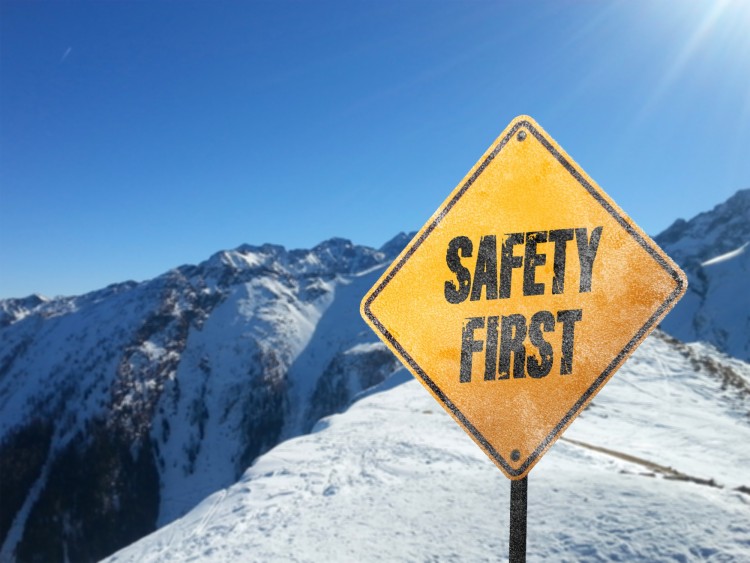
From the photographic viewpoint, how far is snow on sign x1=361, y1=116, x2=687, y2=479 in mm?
2082

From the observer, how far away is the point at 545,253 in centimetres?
215

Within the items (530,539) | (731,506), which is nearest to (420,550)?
(530,539)

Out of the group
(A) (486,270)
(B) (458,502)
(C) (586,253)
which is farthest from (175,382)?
(C) (586,253)

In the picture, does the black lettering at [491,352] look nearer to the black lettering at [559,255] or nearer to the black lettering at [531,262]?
the black lettering at [531,262]

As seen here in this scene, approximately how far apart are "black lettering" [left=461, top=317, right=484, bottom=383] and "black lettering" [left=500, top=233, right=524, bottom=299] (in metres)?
0.18

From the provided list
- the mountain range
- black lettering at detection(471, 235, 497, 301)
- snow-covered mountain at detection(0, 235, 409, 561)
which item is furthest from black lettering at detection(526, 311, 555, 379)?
snow-covered mountain at detection(0, 235, 409, 561)

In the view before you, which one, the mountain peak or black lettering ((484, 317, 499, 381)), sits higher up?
the mountain peak

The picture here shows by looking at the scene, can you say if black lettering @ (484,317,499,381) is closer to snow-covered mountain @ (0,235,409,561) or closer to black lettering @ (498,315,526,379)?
black lettering @ (498,315,526,379)

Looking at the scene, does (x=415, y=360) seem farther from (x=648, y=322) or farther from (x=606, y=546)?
(x=606, y=546)

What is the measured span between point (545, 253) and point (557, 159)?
49 centimetres

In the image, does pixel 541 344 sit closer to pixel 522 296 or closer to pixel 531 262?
pixel 522 296

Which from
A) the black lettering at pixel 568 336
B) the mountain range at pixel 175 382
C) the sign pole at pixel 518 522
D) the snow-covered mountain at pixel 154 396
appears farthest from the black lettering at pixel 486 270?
the snow-covered mountain at pixel 154 396

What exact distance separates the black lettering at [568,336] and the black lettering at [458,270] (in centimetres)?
47

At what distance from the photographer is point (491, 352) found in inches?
86.2
